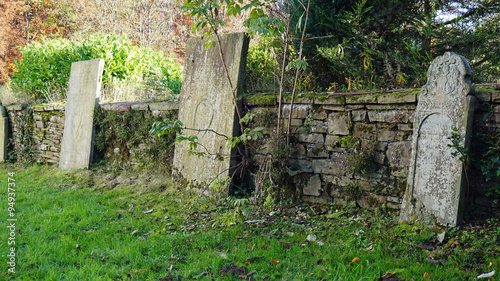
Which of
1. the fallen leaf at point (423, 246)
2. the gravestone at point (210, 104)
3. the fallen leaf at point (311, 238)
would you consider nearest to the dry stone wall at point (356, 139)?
the gravestone at point (210, 104)

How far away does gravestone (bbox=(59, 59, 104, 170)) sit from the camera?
630 cm

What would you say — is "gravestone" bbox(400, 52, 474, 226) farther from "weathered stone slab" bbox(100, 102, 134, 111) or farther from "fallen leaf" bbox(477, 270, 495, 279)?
"weathered stone slab" bbox(100, 102, 134, 111)

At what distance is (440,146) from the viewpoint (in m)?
3.12

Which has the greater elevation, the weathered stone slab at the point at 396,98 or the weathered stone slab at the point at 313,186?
the weathered stone slab at the point at 396,98

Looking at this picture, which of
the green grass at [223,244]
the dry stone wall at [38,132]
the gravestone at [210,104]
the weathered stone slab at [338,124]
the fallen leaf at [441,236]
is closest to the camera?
the green grass at [223,244]

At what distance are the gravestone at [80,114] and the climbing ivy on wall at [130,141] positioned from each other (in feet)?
0.63

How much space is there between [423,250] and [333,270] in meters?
0.83

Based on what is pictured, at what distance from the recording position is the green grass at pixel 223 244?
2.57 metres

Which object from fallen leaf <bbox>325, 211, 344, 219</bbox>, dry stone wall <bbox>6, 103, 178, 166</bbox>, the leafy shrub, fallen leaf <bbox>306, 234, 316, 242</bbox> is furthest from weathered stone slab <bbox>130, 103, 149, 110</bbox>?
fallen leaf <bbox>306, 234, 316, 242</bbox>

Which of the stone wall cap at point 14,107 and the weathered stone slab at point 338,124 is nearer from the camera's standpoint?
the weathered stone slab at point 338,124

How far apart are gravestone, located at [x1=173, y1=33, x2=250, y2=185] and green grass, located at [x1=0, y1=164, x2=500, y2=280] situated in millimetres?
475

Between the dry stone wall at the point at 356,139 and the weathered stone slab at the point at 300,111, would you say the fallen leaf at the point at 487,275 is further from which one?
the weathered stone slab at the point at 300,111

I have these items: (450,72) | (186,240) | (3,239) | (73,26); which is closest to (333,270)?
(186,240)

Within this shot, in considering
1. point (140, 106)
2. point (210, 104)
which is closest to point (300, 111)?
point (210, 104)
